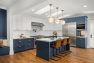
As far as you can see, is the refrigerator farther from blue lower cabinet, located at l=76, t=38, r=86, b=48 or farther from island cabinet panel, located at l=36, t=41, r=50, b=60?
island cabinet panel, located at l=36, t=41, r=50, b=60

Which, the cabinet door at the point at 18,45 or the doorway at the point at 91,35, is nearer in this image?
the cabinet door at the point at 18,45

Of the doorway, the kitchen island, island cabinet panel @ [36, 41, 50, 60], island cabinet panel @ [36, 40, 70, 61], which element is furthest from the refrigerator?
island cabinet panel @ [36, 41, 50, 60]

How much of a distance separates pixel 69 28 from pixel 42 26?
7.73 ft

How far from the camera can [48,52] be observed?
4504 mm

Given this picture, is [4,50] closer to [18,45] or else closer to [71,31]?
[18,45]

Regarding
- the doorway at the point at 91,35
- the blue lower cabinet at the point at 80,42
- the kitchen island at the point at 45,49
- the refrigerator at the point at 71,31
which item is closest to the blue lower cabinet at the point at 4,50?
the kitchen island at the point at 45,49

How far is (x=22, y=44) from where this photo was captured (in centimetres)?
652

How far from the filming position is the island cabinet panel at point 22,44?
6.16 meters

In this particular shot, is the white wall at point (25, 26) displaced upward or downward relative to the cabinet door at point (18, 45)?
upward

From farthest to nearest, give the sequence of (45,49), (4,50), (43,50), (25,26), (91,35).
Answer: (91,35), (25,26), (4,50), (43,50), (45,49)

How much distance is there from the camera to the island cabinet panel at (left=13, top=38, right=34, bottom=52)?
6156 mm

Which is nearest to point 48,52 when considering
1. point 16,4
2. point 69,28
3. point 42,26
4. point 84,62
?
point 84,62

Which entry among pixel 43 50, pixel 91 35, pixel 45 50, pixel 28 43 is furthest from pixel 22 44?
pixel 91 35

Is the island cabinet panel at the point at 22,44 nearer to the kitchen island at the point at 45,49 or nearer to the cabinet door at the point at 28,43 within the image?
the cabinet door at the point at 28,43
